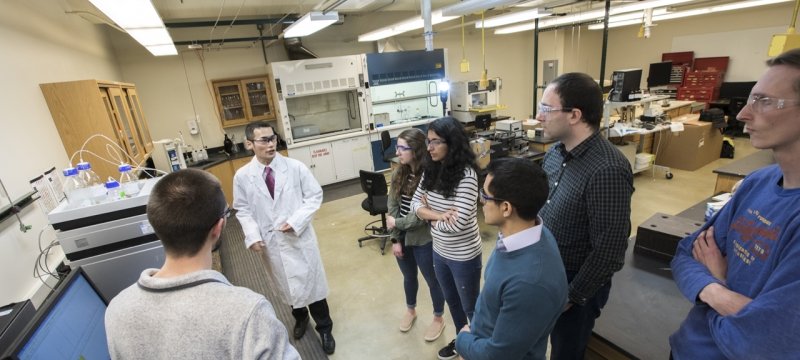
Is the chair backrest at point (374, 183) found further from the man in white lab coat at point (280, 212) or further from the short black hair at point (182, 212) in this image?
the short black hair at point (182, 212)

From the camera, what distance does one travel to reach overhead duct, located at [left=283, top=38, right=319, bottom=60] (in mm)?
5598

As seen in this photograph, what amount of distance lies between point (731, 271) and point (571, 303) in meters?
0.52

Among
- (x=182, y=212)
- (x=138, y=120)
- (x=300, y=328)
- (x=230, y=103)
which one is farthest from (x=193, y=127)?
(x=182, y=212)

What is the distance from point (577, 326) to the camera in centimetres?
137

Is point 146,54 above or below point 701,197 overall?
above

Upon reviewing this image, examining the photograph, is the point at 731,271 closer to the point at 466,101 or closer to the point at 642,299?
the point at 642,299

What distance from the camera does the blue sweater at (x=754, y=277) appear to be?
74 cm

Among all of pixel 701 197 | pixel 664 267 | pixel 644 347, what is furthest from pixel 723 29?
pixel 644 347

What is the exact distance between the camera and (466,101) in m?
6.44

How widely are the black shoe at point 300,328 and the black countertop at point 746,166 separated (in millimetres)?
3613

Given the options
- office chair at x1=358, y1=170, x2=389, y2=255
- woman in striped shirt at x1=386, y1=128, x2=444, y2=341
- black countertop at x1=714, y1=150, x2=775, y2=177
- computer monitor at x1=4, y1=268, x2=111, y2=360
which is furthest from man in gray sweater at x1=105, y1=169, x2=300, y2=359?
black countertop at x1=714, y1=150, x2=775, y2=177

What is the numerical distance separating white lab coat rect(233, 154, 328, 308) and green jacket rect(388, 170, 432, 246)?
511 millimetres

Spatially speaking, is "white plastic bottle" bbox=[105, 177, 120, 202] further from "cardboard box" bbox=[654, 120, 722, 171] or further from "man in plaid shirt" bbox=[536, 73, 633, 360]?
"cardboard box" bbox=[654, 120, 722, 171]

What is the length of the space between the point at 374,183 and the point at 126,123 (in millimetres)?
2524
